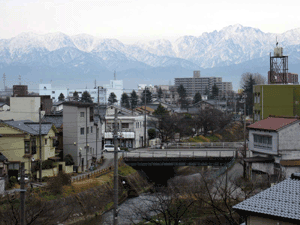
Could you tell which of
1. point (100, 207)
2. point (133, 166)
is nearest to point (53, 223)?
point (100, 207)

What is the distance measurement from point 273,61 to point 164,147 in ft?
47.6

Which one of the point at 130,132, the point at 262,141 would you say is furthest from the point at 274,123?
the point at 130,132

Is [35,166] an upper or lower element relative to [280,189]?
lower

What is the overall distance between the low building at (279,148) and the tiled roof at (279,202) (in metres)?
20.5

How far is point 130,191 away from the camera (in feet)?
108

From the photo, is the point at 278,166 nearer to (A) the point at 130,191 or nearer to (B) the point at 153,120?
(A) the point at 130,191

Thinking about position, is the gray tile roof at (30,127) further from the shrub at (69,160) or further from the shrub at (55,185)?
the shrub at (55,185)

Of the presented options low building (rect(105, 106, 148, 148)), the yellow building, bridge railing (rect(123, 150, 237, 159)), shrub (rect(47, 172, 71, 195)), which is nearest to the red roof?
bridge railing (rect(123, 150, 237, 159))

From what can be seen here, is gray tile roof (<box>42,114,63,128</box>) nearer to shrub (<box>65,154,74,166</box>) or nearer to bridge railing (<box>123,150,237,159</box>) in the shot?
shrub (<box>65,154,74,166</box>)

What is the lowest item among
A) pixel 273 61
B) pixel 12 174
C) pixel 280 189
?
pixel 12 174

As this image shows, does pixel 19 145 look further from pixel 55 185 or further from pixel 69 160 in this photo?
pixel 69 160

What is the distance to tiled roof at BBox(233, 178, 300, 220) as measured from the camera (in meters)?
7.34

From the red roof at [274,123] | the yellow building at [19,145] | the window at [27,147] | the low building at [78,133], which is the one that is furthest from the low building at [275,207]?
the low building at [78,133]

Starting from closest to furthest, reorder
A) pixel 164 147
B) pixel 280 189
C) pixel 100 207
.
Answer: pixel 280 189 → pixel 100 207 → pixel 164 147
